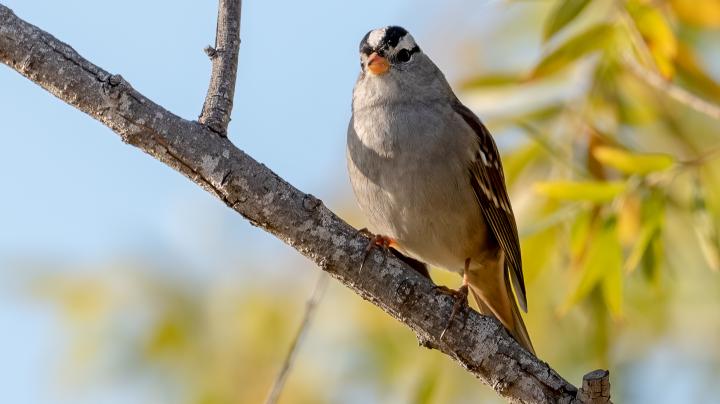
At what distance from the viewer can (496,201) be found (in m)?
3.65

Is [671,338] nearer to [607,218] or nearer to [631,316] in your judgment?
[631,316]

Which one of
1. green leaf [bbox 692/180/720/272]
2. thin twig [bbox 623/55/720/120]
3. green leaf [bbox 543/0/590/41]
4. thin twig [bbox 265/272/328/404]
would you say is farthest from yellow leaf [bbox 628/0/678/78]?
thin twig [bbox 265/272/328/404]

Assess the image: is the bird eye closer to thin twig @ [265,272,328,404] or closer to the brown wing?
the brown wing

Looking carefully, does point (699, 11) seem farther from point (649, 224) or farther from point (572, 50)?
point (649, 224)

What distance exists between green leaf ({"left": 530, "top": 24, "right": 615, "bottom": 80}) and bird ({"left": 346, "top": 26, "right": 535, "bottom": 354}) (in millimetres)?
387

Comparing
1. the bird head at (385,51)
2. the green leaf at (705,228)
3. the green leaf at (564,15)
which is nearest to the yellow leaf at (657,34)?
the green leaf at (564,15)

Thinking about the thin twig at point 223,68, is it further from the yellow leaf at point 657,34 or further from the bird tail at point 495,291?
the bird tail at point 495,291

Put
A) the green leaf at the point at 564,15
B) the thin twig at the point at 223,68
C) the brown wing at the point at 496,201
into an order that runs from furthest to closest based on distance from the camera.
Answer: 1. the brown wing at the point at 496,201
2. the green leaf at the point at 564,15
3. the thin twig at the point at 223,68

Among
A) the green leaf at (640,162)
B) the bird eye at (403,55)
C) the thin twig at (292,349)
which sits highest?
the bird eye at (403,55)

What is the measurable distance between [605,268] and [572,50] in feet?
2.43

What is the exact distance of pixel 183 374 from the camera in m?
4.04

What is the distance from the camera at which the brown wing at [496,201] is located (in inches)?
141

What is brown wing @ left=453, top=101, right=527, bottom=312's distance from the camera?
358 cm

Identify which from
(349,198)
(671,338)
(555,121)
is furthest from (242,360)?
(671,338)
